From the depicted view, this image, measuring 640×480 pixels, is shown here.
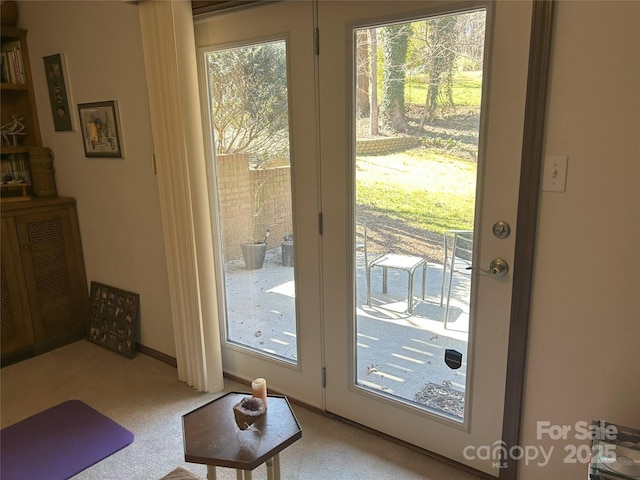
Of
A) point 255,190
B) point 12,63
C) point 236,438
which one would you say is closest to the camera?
point 236,438

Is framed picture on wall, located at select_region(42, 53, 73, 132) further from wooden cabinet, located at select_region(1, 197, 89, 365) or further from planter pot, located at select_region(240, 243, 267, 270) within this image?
planter pot, located at select_region(240, 243, 267, 270)

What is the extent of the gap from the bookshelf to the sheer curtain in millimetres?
1352

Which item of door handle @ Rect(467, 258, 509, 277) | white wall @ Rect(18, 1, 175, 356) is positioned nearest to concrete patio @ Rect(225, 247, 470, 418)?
door handle @ Rect(467, 258, 509, 277)

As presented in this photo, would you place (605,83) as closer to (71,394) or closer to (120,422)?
(120,422)

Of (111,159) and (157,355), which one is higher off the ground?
(111,159)

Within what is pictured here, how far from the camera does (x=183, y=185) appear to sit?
2342mm

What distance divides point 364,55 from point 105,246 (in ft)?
7.24

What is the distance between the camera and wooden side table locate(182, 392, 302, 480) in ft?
4.42

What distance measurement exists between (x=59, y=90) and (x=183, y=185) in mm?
1357

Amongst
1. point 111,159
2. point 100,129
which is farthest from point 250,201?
point 100,129

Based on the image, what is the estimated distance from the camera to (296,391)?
2.43 metres

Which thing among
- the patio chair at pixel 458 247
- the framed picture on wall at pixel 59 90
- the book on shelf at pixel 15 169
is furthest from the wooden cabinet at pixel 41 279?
the patio chair at pixel 458 247

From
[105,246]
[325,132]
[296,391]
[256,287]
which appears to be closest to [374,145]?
[325,132]

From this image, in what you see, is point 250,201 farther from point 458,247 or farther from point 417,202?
point 458,247
